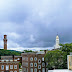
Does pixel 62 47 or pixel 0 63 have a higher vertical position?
pixel 62 47

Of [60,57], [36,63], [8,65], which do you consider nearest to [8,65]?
[8,65]

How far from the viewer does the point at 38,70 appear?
3342 inches

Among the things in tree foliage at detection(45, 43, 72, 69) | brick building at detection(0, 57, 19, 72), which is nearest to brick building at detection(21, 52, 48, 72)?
brick building at detection(0, 57, 19, 72)

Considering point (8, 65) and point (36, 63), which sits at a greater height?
point (36, 63)

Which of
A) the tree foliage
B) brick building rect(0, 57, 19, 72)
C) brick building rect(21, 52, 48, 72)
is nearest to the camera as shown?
the tree foliage

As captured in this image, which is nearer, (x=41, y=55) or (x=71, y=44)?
(x=71, y=44)

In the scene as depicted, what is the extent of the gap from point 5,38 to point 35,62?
6879 centimetres

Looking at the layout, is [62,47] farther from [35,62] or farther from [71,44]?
[35,62]

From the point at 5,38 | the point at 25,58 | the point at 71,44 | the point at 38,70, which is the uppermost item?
the point at 5,38

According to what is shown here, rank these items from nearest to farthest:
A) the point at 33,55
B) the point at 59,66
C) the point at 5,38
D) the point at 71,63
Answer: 1. the point at 71,63
2. the point at 59,66
3. the point at 33,55
4. the point at 5,38

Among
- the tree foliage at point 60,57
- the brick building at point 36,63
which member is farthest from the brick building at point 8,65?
the tree foliage at point 60,57

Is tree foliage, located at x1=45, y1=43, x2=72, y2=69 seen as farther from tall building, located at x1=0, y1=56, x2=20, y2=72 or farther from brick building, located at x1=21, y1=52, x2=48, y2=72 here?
tall building, located at x1=0, y1=56, x2=20, y2=72

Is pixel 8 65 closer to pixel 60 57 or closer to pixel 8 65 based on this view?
pixel 8 65

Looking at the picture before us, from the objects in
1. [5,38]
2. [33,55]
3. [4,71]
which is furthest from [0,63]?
[5,38]
